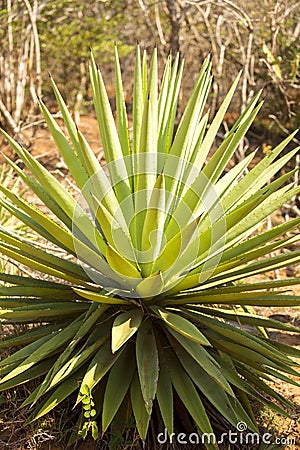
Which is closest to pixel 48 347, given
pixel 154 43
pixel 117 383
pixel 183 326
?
pixel 117 383

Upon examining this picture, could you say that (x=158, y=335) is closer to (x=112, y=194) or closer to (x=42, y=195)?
(x=112, y=194)

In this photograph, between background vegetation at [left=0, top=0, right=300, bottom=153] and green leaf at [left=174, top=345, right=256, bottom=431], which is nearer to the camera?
green leaf at [left=174, top=345, right=256, bottom=431]

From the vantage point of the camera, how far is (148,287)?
76.2 inches

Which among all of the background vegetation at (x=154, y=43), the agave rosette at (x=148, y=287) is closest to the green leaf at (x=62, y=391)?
the agave rosette at (x=148, y=287)

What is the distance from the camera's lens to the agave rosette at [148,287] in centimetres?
194

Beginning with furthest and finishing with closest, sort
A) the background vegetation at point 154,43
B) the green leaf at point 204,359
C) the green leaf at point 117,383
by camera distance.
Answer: the background vegetation at point 154,43 < the green leaf at point 117,383 < the green leaf at point 204,359

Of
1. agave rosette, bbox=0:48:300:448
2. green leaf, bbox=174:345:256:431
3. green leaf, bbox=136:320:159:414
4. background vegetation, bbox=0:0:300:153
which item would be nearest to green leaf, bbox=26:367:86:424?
agave rosette, bbox=0:48:300:448

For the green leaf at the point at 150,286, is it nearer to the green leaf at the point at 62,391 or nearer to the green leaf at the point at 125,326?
the green leaf at the point at 125,326

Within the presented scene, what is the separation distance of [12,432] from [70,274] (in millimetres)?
637

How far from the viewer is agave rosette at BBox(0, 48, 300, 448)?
6.36 feet

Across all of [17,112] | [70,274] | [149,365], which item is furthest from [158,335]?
[17,112]

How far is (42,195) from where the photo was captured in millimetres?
2428

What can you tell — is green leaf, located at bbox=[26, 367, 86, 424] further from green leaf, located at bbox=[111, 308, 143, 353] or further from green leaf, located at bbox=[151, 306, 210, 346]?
green leaf, located at bbox=[151, 306, 210, 346]

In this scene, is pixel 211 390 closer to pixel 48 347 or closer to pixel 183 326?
pixel 183 326
